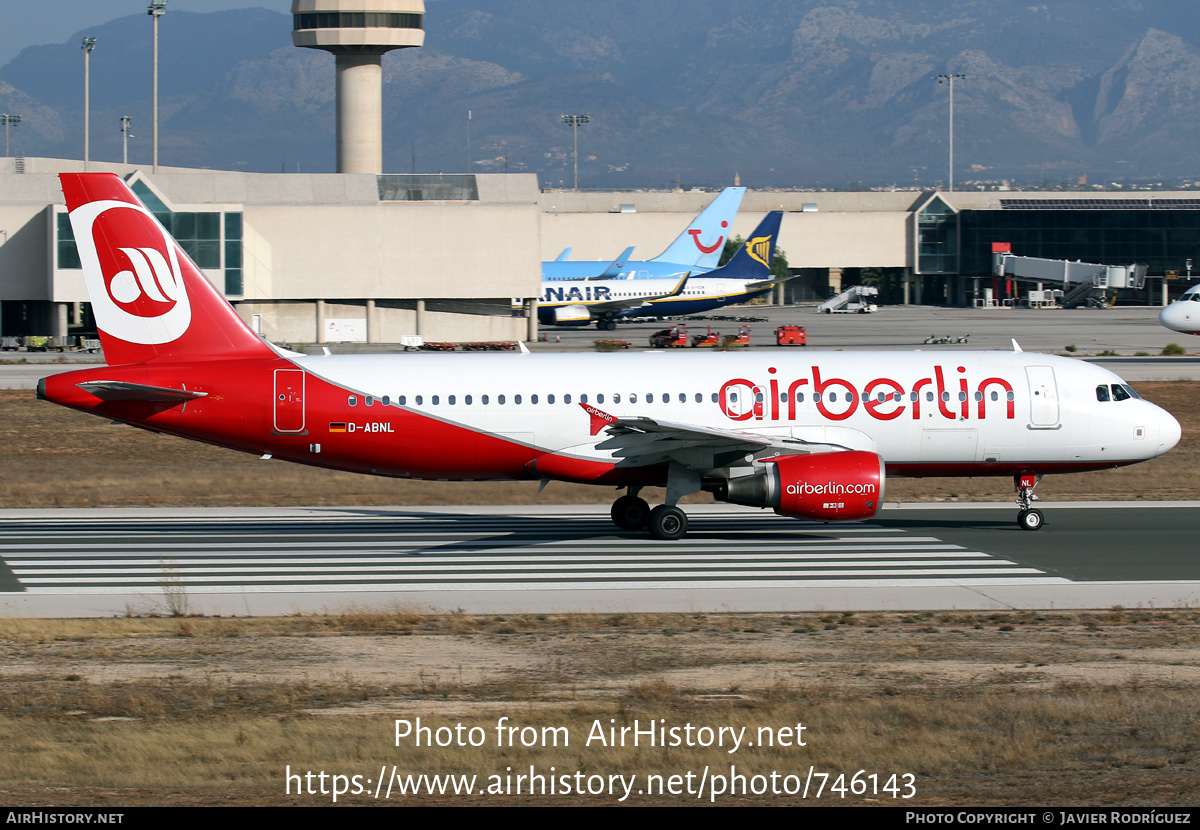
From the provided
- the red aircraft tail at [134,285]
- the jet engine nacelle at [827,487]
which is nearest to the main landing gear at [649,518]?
the jet engine nacelle at [827,487]

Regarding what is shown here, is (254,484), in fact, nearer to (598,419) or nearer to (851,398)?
(598,419)

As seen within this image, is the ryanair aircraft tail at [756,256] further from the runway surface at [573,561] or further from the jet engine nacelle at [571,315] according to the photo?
the runway surface at [573,561]

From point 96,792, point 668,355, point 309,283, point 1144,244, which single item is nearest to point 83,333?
point 309,283

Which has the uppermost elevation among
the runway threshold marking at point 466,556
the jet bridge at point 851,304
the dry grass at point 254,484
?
the jet bridge at point 851,304

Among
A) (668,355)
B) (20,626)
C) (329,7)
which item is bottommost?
(20,626)

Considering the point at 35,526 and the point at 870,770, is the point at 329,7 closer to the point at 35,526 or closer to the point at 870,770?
the point at 35,526

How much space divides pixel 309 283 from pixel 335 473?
5420 centimetres

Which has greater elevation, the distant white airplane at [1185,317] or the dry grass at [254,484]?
the distant white airplane at [1185,317]

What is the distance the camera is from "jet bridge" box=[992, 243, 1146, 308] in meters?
139

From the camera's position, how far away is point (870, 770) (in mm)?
13883

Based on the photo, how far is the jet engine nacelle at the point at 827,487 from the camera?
28328mm

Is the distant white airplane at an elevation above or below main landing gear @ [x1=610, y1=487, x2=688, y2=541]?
above

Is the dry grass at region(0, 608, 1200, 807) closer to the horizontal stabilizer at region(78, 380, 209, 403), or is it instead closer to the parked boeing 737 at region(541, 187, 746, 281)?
the horizontal stabilizer at region(78, 380, 209, 403)

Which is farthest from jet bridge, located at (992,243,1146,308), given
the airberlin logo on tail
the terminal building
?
the airberlin logo on tail
